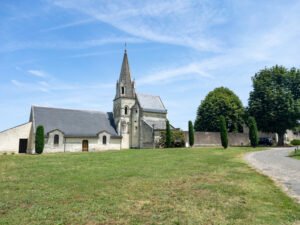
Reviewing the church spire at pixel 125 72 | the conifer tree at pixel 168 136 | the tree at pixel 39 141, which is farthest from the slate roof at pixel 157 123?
the tree at pixel 39 141

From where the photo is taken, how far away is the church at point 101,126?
37.9m

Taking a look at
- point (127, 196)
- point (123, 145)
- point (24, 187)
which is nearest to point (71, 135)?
point (123, 145)

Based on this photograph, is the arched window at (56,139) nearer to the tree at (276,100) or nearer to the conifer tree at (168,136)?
the conifer tree at (168,136)

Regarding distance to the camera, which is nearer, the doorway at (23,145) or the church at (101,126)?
the doorway at (23,145)

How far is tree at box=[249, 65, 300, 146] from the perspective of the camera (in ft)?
130

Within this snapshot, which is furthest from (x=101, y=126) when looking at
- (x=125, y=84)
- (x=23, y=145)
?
(x=23, y=145)

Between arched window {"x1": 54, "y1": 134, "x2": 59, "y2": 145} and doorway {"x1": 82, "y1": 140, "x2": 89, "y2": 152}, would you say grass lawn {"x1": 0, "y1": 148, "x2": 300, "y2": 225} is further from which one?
doorway {"x1": 82, "y1": 140, "x2": 89, "y2": 152}

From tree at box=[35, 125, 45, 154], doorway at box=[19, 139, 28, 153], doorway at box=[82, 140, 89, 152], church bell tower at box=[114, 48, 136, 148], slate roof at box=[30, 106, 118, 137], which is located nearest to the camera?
tree at box=[35, 125, 45, 154]

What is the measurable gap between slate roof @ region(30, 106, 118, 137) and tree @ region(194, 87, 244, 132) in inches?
710

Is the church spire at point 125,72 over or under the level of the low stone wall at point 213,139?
over

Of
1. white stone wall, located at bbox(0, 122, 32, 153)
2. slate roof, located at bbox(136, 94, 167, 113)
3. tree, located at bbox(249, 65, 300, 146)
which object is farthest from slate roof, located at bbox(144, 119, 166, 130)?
white stone wall, located at bbox(0, 122, 32, 153)

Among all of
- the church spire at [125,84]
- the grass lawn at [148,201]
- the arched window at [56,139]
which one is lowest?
the grass lawn at [148,201]

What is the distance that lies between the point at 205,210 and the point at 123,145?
129 feet

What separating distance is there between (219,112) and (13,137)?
114ft
